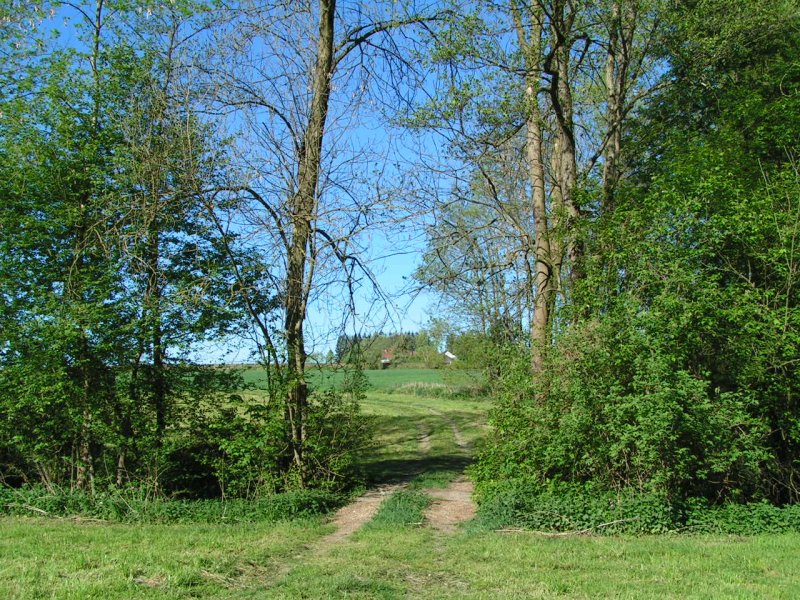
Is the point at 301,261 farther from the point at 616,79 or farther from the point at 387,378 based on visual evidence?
the point at 387,378

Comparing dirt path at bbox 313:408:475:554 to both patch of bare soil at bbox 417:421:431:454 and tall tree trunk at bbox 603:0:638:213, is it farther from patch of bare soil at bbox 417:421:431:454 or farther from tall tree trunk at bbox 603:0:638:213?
tall tree trunk at bbox 603:0:638:213

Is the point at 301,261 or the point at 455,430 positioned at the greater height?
the point at 301,261

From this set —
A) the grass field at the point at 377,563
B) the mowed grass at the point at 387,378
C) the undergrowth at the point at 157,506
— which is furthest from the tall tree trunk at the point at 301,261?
the grass field at the point at 377,563

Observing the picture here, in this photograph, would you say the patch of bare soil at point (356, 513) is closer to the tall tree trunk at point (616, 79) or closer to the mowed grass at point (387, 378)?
the mowed grass at point (387, 378)

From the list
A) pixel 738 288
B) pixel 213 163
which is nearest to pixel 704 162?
pixel 738 288

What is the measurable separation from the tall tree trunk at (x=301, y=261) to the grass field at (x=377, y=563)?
1998 mm

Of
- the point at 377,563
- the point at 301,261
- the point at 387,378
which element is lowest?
the point at 377,563

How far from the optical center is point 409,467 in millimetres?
A: 16406

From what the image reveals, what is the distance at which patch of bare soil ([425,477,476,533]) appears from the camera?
974cm

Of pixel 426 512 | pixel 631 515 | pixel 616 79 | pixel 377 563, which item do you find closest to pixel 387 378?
pixel 616 79

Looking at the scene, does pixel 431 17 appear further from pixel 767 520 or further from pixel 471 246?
pixel 767 520

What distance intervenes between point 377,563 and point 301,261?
5760mm

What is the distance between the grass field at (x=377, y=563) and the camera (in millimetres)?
5934

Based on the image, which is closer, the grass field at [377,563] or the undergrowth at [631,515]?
the grass field at [377,563]
